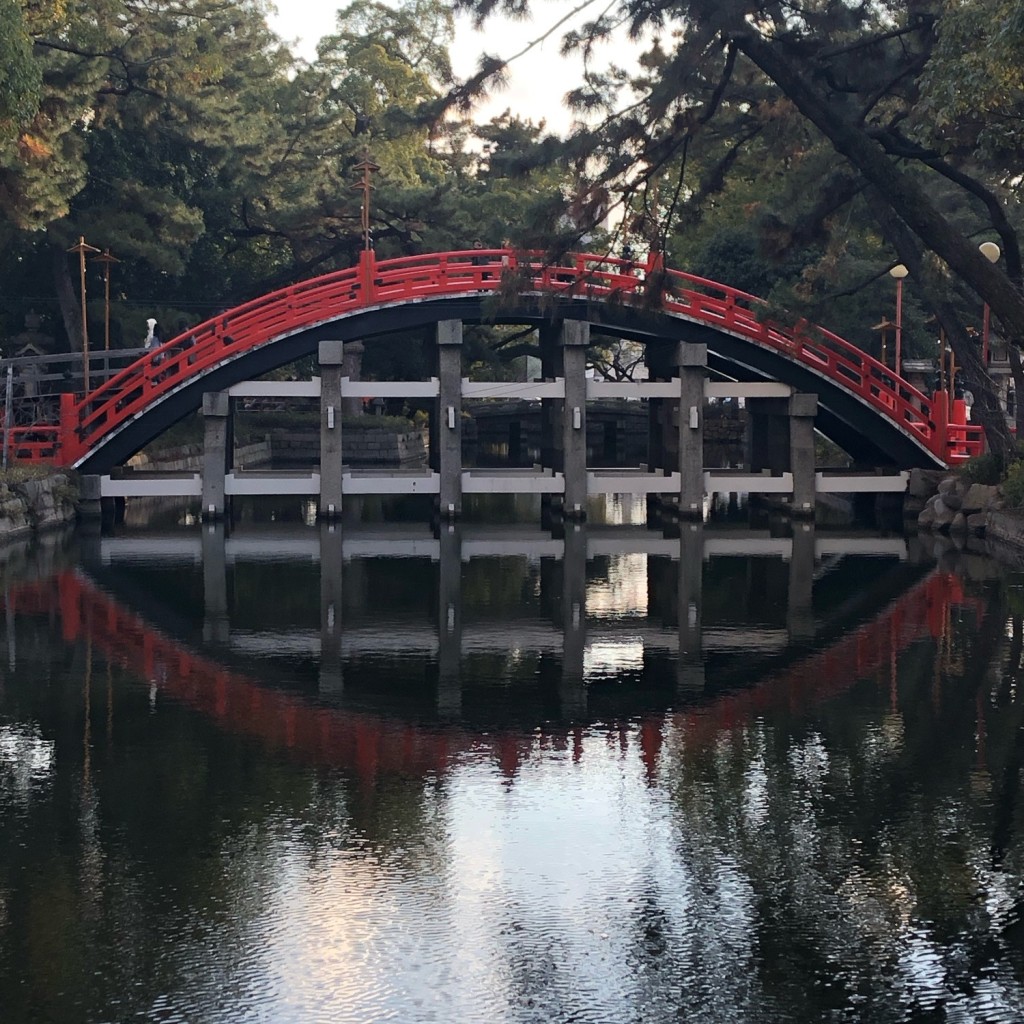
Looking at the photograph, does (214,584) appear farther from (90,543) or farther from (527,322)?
(527,322)

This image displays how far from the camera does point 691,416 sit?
107 ft

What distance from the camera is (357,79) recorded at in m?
69.8

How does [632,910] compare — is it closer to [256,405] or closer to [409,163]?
[256,405]

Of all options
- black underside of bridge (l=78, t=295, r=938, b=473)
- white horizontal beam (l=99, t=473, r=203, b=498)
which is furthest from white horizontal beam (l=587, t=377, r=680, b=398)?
white horizontal beam (l=99, t=473, r=203, b=498)

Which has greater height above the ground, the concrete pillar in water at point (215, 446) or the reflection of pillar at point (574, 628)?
the concrete pillar in water at point (215, 446)

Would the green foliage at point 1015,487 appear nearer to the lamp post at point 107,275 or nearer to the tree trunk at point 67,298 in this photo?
the lamp post at point 107,275

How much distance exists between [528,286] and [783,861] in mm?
18908

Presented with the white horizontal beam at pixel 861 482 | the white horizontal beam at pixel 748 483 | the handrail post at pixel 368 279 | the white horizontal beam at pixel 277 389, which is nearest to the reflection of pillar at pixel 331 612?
the white horizontal beam at pixel 277 389

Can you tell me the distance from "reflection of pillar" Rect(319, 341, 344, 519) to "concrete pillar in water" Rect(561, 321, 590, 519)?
4699mm

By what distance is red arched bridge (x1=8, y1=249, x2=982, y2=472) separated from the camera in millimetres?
31625

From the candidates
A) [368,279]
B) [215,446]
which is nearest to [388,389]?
[368,279]

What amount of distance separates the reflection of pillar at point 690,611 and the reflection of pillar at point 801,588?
1196 mm

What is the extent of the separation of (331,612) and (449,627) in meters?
2.00

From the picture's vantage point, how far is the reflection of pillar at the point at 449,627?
14.8 meters
